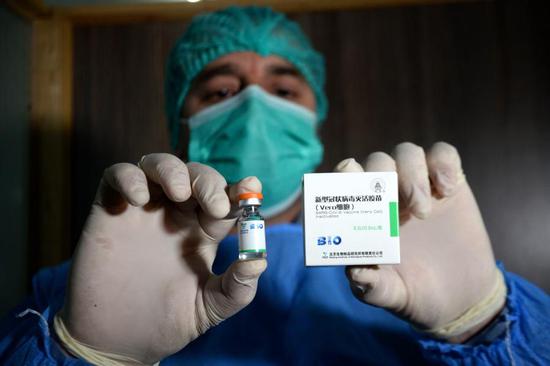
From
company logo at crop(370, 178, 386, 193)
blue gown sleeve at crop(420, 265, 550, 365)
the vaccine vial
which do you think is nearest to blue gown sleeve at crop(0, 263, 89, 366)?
the vaccine vial

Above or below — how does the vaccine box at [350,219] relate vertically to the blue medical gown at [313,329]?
above

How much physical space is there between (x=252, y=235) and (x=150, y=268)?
25 cm

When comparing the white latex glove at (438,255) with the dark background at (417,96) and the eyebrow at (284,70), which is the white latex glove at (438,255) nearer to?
the eyebrow at (284,70)

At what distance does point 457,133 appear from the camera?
69.7 inches

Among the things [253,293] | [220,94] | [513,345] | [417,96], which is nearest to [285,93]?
[220,94]

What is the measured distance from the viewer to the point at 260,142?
1366 millimetres

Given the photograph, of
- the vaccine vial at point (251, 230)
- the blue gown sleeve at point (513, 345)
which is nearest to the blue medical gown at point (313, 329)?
the blue gown sleeve at point (513, 345)

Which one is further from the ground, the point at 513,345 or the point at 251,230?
the point at 251,230

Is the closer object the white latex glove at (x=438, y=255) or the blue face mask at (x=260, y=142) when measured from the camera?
the white latex glove at (x=438, y=255)

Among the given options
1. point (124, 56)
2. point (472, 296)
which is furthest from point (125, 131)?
point (472, 296)

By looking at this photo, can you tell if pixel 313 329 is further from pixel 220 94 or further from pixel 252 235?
pixel 220 94

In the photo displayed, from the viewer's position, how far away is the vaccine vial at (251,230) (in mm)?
728

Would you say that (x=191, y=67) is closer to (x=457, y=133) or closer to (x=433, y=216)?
(x=433, y=216)

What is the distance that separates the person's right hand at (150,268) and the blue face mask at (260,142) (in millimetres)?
496
